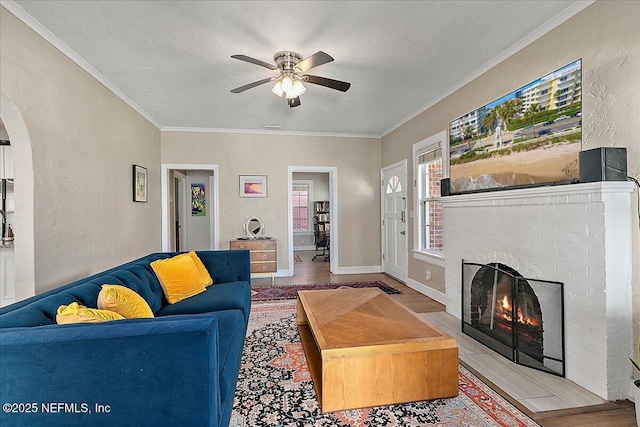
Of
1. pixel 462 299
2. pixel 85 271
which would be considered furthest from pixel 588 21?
pixel 85 271

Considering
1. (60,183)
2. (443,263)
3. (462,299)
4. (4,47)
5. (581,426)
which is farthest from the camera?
(443,263)

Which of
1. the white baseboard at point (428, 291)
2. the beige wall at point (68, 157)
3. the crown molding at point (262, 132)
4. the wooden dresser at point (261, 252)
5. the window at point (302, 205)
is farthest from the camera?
the window at point (302, 205)

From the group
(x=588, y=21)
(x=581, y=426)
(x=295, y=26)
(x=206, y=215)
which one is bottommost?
(x=581, y=426)

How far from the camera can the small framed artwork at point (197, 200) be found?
7.58 m

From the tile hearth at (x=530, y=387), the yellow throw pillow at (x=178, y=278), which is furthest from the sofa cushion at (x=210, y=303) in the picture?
the tile hearth at (x=530, y=387)

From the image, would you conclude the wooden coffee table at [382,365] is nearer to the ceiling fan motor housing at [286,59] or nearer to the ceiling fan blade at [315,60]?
the ceiling fan blade at [315,60]

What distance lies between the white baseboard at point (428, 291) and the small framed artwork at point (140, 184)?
4127mm

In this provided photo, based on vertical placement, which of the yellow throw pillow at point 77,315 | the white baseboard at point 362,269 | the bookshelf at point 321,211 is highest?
the bookshelf at point 321,211

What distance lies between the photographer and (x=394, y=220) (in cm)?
541

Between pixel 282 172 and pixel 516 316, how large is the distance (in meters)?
4.21

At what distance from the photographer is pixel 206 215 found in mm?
7703

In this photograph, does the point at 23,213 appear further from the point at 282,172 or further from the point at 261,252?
the point at 282,172

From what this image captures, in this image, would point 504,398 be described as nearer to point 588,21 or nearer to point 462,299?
point 462,299

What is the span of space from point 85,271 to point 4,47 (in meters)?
1.92
